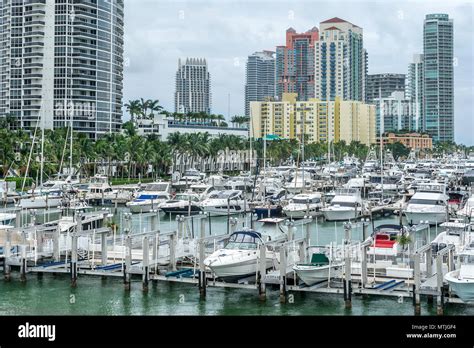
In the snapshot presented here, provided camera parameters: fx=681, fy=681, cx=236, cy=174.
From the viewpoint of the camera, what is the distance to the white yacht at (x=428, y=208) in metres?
29.1

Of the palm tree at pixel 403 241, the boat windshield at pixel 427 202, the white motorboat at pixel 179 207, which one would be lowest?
the white motorboat at pixel 179 207

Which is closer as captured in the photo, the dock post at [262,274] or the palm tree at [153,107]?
the dock post at [262,274]

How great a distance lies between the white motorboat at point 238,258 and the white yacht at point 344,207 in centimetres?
1609

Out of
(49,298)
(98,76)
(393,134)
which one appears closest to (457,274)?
(49,298)

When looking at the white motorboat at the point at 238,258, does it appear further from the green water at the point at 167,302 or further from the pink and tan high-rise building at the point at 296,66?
the pink and tan high-rise building at the point at 296,66

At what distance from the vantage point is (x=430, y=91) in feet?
189

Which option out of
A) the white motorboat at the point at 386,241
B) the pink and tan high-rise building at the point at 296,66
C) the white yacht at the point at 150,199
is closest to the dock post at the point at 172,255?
the white motorboat at the point at 386,241

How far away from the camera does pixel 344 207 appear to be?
31766mm

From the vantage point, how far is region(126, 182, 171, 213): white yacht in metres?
35.5

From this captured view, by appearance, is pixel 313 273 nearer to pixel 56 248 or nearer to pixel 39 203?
pixel 56 248

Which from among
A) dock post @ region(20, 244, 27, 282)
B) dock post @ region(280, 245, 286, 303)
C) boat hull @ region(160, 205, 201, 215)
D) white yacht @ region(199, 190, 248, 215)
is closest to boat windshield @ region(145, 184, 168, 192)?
white yacht @ region(199, 190, 248, 215)

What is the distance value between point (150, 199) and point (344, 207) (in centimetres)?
1056

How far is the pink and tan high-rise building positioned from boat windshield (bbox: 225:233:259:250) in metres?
106
